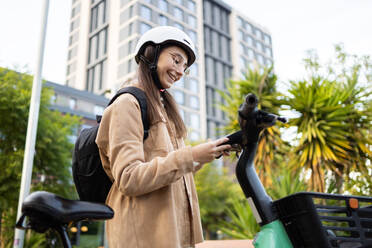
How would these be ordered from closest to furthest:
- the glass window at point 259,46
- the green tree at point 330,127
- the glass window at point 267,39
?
the green tree at point 330,127 < the glass window at point 259,46 < the glass window at point 267,39

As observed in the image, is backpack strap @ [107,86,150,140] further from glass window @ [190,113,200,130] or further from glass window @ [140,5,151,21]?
glass window @ [190,113,200,130]

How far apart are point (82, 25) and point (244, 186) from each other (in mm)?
43833

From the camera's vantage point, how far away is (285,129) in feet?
25.6

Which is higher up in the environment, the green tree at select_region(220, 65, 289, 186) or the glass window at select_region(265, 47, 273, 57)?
the glass window at select_region(265, 47, 273, 57)

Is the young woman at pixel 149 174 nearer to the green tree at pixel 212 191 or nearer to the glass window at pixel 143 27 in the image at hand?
the green tree at pixel 212 191

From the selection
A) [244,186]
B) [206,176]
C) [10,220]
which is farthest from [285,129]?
[206,176]

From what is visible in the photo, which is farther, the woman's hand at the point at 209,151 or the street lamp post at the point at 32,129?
the street lamp post at the point at 32,129

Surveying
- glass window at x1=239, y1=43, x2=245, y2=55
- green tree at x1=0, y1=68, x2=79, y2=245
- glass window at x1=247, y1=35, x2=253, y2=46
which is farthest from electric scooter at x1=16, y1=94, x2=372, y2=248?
glass window at x1=247, y1=35, x2=253, y2=46

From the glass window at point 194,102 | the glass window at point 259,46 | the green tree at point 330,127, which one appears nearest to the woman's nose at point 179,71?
the green tree at point 330,127

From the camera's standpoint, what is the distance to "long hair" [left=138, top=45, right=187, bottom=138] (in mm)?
1625

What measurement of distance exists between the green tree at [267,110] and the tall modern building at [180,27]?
23.7 meters

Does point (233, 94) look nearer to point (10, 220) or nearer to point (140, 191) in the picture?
point (140, 191)

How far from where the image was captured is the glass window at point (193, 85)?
40.3 m

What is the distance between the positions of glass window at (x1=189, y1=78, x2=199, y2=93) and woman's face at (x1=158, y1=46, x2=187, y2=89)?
38.5 metres
